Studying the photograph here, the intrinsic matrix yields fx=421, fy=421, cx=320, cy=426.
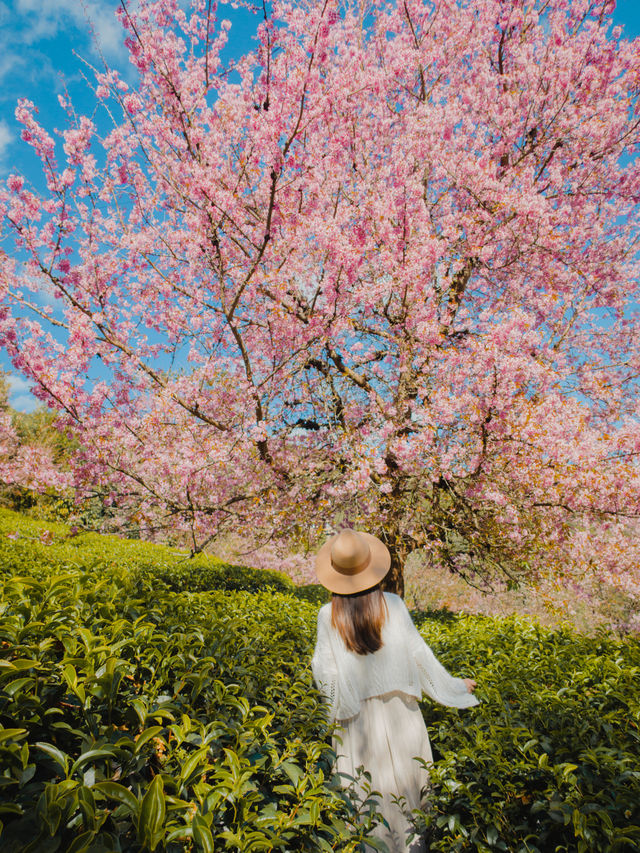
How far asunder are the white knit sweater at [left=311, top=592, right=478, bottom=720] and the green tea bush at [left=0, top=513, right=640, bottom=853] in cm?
15

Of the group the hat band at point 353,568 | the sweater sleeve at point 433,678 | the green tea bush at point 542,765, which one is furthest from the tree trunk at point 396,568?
the hat band at point 353,568


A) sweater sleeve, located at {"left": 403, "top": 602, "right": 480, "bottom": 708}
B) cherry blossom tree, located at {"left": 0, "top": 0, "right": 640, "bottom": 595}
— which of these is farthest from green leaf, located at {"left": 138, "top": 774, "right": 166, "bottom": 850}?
cherry blossom tree, located at {"left": 0, "top": 0, "right": 640, "bottom": 595}

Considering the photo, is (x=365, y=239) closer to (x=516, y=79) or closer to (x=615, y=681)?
(x=516, y=79)

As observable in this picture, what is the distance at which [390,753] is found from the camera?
236 centimetres

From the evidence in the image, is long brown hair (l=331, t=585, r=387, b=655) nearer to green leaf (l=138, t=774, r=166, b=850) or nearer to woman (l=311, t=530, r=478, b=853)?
woman (l=311, t=530, r=478, b=853)

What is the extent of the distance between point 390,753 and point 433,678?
0.46 metres

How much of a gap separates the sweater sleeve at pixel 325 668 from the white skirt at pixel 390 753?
172mm

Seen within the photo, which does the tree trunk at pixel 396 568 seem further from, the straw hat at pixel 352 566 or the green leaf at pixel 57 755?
the green leaf at pixel 57 755

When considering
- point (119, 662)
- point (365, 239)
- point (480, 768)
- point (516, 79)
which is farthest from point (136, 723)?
point (516, 79)

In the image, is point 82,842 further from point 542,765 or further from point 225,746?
point 542,765

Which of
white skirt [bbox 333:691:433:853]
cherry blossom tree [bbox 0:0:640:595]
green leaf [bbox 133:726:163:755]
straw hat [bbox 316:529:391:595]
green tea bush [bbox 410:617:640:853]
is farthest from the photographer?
cherry blossom tree [bbox 0:0:640:595]

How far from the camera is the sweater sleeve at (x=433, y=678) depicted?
2.49m

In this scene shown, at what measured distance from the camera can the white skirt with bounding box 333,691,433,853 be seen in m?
2.30

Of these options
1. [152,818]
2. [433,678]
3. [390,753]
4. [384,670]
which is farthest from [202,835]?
[433,678]
